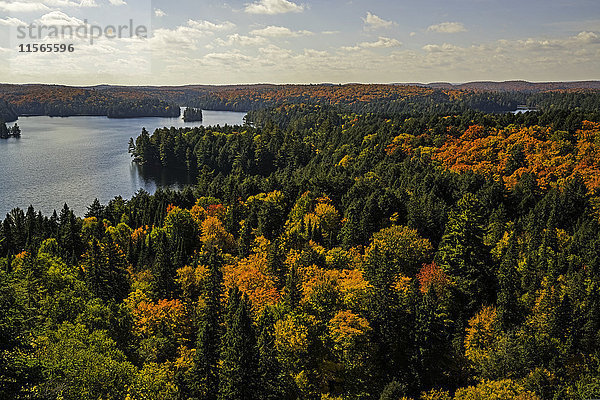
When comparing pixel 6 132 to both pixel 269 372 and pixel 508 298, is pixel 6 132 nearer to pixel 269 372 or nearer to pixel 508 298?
pixel 269 372

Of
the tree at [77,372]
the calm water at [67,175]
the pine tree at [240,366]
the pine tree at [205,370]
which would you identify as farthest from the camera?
the calm water at [67,175]

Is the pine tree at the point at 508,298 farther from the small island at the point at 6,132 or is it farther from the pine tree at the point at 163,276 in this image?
the small island at the point at 6,132

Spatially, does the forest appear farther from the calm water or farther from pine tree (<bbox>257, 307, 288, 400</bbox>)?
the calm water

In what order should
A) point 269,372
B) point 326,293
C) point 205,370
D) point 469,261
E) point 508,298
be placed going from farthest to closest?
1. point 469,261
2. point 508,298
3. point 326,293
4. point 205,370
5. point 269,372

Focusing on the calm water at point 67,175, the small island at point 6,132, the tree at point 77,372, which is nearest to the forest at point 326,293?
the tree at point 77,372

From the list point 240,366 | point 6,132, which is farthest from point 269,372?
point 6,132

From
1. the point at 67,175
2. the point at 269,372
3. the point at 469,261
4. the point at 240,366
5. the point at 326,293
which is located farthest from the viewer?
the point at 67,175

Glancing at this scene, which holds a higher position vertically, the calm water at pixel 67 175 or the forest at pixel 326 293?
the calm water at pixel 67 175

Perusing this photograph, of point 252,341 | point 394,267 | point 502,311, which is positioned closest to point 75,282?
point 252,341
